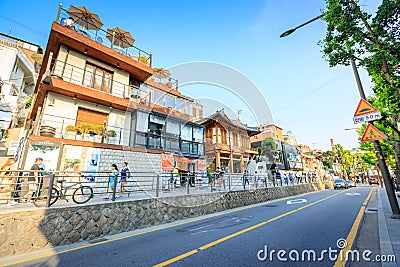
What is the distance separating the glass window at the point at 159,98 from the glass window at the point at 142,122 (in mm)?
2396

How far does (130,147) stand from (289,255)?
11241 millimetres

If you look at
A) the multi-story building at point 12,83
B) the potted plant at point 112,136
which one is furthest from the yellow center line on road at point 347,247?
the multi-story building at point 12,83

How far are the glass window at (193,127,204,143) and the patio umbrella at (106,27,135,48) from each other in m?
9.57

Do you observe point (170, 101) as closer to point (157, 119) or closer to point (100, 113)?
point (157, 119)

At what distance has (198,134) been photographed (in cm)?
1842

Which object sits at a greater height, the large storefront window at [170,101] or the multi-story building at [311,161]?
the large storefront window at [170,101]

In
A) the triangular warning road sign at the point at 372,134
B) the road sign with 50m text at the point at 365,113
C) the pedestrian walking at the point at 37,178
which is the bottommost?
the pedestrian walking at the point at 37,178

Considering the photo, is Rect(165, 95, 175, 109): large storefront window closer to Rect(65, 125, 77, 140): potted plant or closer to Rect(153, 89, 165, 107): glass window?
Rect(153, 89, 165, 107): glass window

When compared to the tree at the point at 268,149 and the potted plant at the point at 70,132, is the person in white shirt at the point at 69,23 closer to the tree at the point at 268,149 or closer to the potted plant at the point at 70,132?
the potted plant at the point at 70,132

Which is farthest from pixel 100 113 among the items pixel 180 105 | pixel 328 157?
pixel 328 157

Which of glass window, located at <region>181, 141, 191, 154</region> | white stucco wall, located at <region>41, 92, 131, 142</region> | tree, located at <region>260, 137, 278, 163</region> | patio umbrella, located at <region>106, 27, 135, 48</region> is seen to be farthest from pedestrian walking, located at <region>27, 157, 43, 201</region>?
tree, located at <region>260, 137, 278, 163</region>

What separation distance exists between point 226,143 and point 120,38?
1608cm

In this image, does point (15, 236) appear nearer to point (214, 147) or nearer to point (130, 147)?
point (130, 147)

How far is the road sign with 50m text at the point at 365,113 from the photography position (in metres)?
5.33
